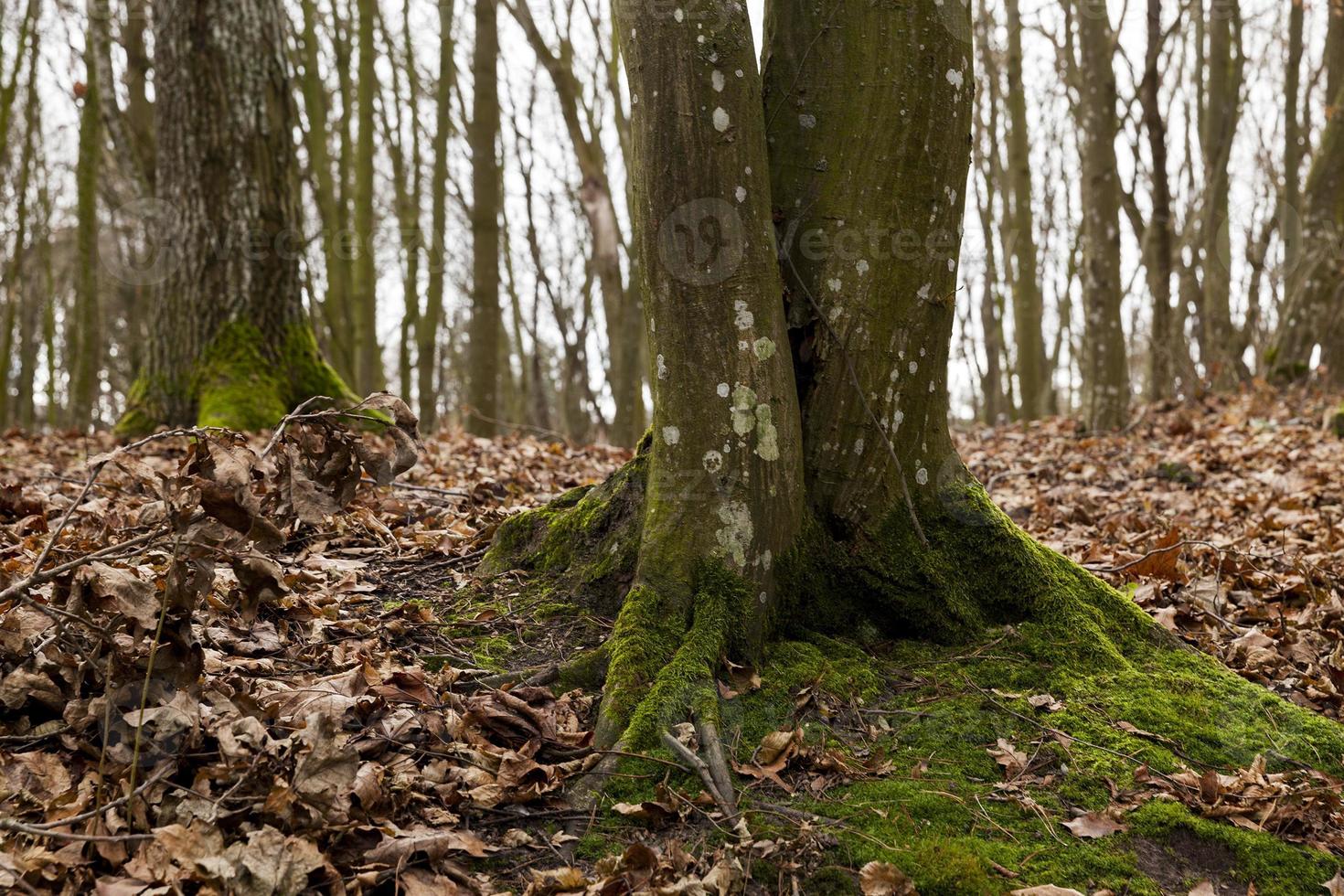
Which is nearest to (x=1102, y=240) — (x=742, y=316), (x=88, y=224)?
(x=742, y=316)

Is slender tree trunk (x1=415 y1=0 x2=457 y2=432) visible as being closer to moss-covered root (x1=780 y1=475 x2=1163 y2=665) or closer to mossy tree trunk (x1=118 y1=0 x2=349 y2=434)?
mossy tree trunk (x1=118 y1=0 x2=349 y2=434)

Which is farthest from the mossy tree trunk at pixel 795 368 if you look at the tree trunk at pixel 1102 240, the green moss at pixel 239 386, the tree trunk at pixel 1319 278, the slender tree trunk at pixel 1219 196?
the slender tree trunk at pixel 1219 196

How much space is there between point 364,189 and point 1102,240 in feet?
31.5

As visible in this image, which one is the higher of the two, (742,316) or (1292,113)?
(1292,113)

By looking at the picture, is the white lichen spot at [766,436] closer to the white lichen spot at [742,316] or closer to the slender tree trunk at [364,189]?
the white lichen spot at [742,316]

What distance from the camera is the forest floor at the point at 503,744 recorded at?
225 centimetres

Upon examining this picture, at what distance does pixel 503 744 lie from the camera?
2.76 metres

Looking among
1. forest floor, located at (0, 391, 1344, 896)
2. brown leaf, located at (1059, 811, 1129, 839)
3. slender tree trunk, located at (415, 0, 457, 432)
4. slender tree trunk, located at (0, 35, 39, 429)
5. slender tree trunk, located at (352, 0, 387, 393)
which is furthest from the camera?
slender tree trunk, located at (0, 35, 39, 429)

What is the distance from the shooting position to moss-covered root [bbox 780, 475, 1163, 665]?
3.43 m

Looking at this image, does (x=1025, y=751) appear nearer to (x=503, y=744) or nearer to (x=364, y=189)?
(x=503, y=744)

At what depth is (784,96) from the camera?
346cm

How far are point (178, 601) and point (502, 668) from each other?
1097mm

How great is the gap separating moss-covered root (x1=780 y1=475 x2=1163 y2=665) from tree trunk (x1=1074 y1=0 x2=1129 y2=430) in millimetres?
6870

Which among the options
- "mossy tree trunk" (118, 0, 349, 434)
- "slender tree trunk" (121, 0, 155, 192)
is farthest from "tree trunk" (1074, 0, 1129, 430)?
Result: "slender tree trunk" (121, 0, 155, 192)
